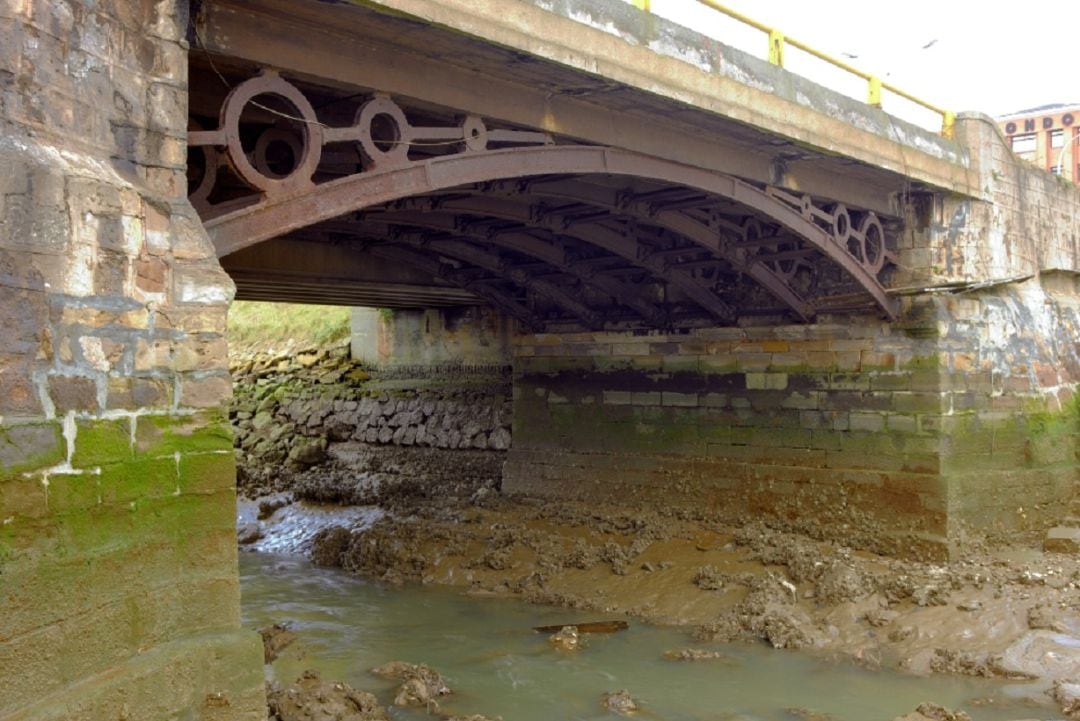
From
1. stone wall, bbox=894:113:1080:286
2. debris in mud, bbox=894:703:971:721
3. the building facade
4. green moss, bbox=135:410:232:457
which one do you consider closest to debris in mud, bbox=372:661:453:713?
green moss, bbox=135:410:232:457

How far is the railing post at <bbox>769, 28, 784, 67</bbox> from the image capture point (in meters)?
9.74

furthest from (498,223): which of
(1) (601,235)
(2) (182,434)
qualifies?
(2) (182,434)

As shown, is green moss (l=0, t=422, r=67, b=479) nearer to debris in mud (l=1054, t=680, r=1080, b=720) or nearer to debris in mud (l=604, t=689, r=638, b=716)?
debris in mud (l=604, t=689, r=638, b=716)

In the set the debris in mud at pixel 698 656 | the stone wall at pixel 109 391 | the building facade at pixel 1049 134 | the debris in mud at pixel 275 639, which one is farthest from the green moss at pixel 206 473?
the building facade at pixel 1049 134

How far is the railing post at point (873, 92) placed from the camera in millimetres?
11086

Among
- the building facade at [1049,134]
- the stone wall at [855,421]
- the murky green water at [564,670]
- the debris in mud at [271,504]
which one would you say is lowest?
the murky green water at [564,670]

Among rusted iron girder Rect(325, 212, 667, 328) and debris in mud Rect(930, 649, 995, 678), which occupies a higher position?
rusted iron girder Rect(325, 212, 667, 328)

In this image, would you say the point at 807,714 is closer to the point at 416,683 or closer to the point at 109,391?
the point at 416,683

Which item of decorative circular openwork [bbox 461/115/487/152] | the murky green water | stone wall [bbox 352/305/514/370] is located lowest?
the murky green water

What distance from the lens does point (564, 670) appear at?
9102mm

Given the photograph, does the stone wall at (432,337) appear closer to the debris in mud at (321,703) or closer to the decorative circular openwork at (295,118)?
the debris in mud at (321,703)

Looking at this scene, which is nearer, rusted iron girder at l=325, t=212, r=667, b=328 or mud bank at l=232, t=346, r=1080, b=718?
mud bank at l=232, t=346, r=1080, b=718

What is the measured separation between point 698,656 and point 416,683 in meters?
2.77

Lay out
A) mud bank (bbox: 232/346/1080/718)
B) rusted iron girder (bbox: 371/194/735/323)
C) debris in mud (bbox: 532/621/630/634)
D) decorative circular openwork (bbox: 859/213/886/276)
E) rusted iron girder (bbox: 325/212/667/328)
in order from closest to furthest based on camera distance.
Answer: mud bank (bbox: 232/346/1080/718)
debris in mud (bbox: 532/621/630/634)
rusted iron girder (bbox: 371/194/735/323)
rusted iron girder (bbox: 325/212/667/328)
decorative circular openwork (bbox: 859/213/886/276)
